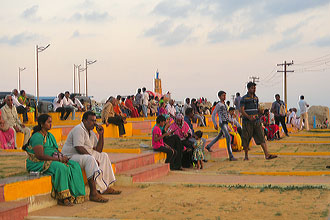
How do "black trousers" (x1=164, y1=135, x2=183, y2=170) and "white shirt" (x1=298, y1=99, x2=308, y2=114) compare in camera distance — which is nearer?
"black trousers" (x1=164, y1=135, x2=183, y2=170)

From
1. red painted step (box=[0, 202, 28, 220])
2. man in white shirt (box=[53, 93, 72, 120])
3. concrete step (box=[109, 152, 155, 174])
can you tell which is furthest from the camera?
man in white shirt (box=[53, 93, 72, 120])

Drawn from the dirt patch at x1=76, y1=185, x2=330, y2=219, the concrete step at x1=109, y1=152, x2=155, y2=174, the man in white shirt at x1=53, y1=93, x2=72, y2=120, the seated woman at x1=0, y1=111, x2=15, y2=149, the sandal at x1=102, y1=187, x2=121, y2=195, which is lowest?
the dirt patch at x1=76, y1=185, x2=330, y2=219

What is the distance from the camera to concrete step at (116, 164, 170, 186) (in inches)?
329

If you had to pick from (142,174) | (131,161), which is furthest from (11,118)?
(142,174)

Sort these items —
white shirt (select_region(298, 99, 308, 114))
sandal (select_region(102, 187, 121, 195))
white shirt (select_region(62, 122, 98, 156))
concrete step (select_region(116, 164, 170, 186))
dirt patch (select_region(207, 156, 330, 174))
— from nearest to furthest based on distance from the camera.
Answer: sandal (select_region(102, 187, 121, 195)) < white shirt (select_region(62, 122, 98, 156)) < concrete step (select_region(116, 164, 170, 186)) < dirt patch (select_region(207, 156, 330, 174)) < white shirt (select_region(298, 99, 308, 114))

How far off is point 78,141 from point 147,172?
183cm

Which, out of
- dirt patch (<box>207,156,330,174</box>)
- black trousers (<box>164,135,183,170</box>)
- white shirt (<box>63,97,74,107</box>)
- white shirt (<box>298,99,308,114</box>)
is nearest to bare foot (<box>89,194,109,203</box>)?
dirt patch (<box>207,156,330,174</box>)

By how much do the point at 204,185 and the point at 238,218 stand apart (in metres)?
2.39

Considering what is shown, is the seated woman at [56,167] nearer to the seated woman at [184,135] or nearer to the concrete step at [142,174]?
the concrete step at [142,174]

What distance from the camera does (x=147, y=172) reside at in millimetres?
9070

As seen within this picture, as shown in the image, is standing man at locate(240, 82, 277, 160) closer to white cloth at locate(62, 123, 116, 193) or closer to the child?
the child

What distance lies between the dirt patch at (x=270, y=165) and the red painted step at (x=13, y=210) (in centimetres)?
489

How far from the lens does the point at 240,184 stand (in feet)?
26.3

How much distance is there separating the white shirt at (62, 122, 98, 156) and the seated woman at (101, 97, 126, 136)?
27.1 feet
